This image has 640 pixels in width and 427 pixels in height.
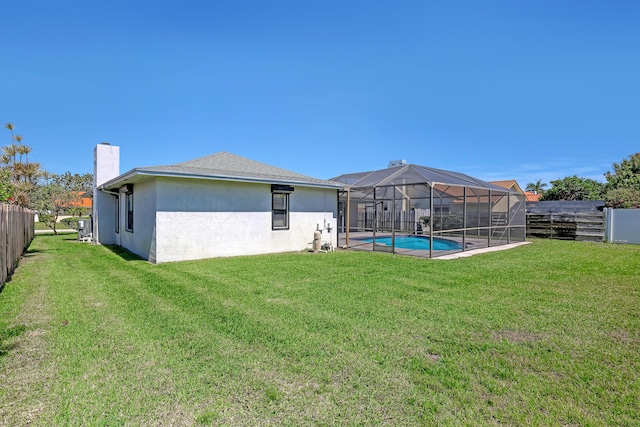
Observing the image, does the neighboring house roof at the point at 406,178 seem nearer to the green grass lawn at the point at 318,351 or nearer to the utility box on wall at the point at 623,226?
the green grass lawn at the point at 318,351

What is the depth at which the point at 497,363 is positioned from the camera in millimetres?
3018

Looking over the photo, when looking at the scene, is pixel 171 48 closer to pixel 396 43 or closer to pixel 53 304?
pixel 396 43

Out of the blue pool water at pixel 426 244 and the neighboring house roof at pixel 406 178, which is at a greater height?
the neighboring house roof at pixel 406 178

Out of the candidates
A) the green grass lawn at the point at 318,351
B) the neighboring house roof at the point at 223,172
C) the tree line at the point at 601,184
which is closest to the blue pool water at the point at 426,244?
the neighboring house roof at the point at 223,172

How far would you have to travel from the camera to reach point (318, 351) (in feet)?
10.6

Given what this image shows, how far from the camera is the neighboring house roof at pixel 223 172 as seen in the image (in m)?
8.72

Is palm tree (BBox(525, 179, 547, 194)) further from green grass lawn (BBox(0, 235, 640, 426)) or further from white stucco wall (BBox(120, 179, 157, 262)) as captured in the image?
white stucco wall (BBox(120, 179, 157, 262))

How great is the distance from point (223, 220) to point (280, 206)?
2.09 m

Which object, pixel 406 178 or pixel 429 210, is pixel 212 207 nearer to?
pixel 406 178

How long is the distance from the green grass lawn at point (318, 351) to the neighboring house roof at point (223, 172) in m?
3.29

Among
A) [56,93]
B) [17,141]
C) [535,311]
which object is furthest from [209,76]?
[535,311]

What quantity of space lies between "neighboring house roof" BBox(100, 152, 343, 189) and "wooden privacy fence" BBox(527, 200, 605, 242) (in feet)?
35.4

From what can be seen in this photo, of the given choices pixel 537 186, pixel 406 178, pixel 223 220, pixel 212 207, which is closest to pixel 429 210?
pixel 406 178

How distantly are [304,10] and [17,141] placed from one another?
16559mm
